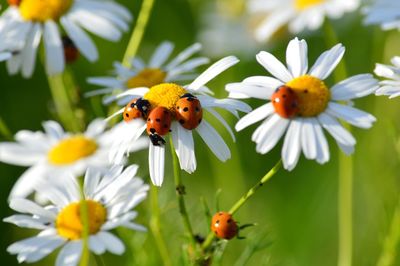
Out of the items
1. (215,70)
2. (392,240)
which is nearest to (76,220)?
(215,70)

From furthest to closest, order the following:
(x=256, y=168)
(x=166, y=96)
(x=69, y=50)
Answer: (x=256, y=168), (x=69, y=50), (x=166, y=96)

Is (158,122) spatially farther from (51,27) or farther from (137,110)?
(51,27)

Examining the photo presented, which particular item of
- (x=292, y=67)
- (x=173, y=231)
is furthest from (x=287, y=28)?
(x=292, y=67)

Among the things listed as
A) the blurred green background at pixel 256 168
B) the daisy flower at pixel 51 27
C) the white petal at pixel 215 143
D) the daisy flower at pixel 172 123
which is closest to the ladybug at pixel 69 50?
the daisy flower at pixel 51 27

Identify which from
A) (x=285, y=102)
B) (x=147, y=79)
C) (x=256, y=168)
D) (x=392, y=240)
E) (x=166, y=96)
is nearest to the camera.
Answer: (x=285, y=102)

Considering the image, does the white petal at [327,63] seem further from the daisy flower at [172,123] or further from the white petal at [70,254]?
the white petal at [70,254]

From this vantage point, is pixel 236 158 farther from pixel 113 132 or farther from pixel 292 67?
pixel 113 132

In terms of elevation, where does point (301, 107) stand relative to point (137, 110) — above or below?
below
